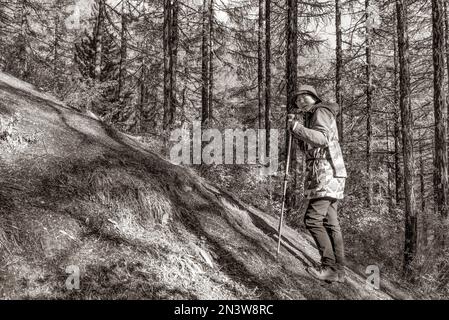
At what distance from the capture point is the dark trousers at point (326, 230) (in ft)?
14.5

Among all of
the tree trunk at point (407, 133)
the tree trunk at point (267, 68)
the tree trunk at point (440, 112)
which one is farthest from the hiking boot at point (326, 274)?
the tree trunk at point (267, 68)

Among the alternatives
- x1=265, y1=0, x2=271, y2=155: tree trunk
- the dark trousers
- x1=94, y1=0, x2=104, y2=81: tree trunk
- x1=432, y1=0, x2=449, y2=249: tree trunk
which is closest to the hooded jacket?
the dark trousers

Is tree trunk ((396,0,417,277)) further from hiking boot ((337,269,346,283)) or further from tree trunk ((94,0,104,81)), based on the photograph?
tree trunk ((94,0,104,81))

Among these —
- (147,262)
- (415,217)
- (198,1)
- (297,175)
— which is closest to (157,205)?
(147,262)

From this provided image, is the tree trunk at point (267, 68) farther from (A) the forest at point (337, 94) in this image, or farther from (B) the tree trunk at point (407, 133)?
(B) the tree trunk at point (407, 133)

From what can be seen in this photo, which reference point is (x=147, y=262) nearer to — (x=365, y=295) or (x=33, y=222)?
(x=33, y=222)

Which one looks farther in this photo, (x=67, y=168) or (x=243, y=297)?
(x=67, y=168)

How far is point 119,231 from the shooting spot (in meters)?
4.01

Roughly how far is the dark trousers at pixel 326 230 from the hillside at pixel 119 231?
32 cm

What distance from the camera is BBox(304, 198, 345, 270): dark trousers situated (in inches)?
174

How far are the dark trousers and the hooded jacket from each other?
0.13m

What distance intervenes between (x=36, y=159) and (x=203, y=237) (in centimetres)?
232

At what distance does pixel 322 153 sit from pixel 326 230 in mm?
995
